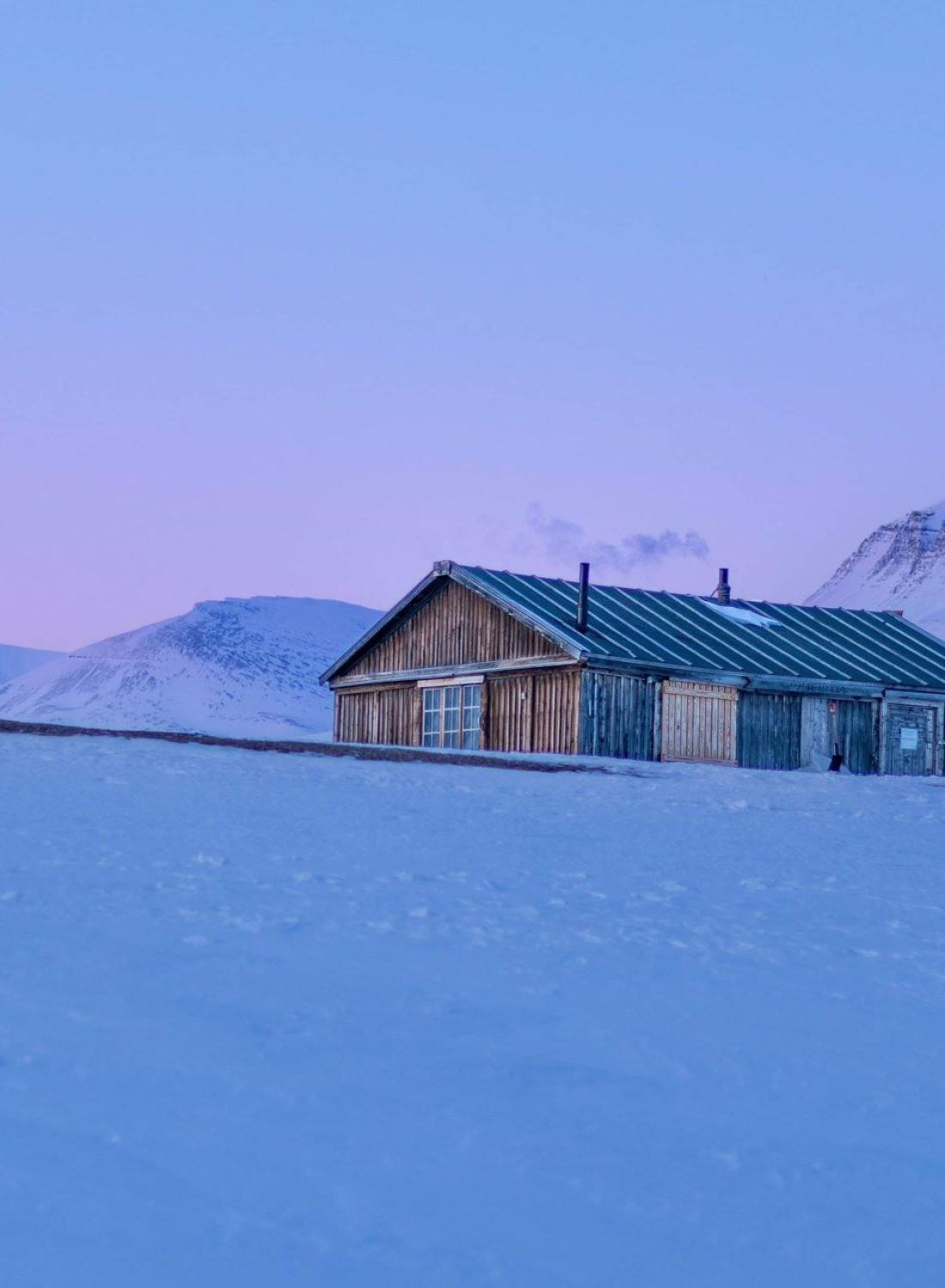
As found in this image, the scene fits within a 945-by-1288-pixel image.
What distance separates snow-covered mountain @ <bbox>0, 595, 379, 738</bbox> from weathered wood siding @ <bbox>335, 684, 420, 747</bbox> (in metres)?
73.8

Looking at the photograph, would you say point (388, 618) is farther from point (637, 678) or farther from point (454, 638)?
point (637, 678)

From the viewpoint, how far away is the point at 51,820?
11258 mm

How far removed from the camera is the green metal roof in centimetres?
2970

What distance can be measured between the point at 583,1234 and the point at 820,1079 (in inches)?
75.2

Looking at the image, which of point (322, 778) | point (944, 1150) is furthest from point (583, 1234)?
point (322, 778)

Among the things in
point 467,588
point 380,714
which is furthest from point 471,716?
point 380,714

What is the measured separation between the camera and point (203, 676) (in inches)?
5472

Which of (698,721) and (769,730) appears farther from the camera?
(769,730)

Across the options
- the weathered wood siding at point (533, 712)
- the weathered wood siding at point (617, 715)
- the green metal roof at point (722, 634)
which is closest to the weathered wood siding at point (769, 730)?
the green metal roof at point (722, 634)

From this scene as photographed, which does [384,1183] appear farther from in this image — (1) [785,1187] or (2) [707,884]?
→ (2) [707,884]

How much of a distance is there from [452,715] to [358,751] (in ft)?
39.2

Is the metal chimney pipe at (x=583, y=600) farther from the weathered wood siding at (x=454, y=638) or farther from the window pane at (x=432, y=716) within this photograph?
the window pane at (x=432, y=716)

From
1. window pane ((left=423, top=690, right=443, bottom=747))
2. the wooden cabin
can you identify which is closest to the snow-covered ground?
the wooden cabin

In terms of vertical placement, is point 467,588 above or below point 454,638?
above
